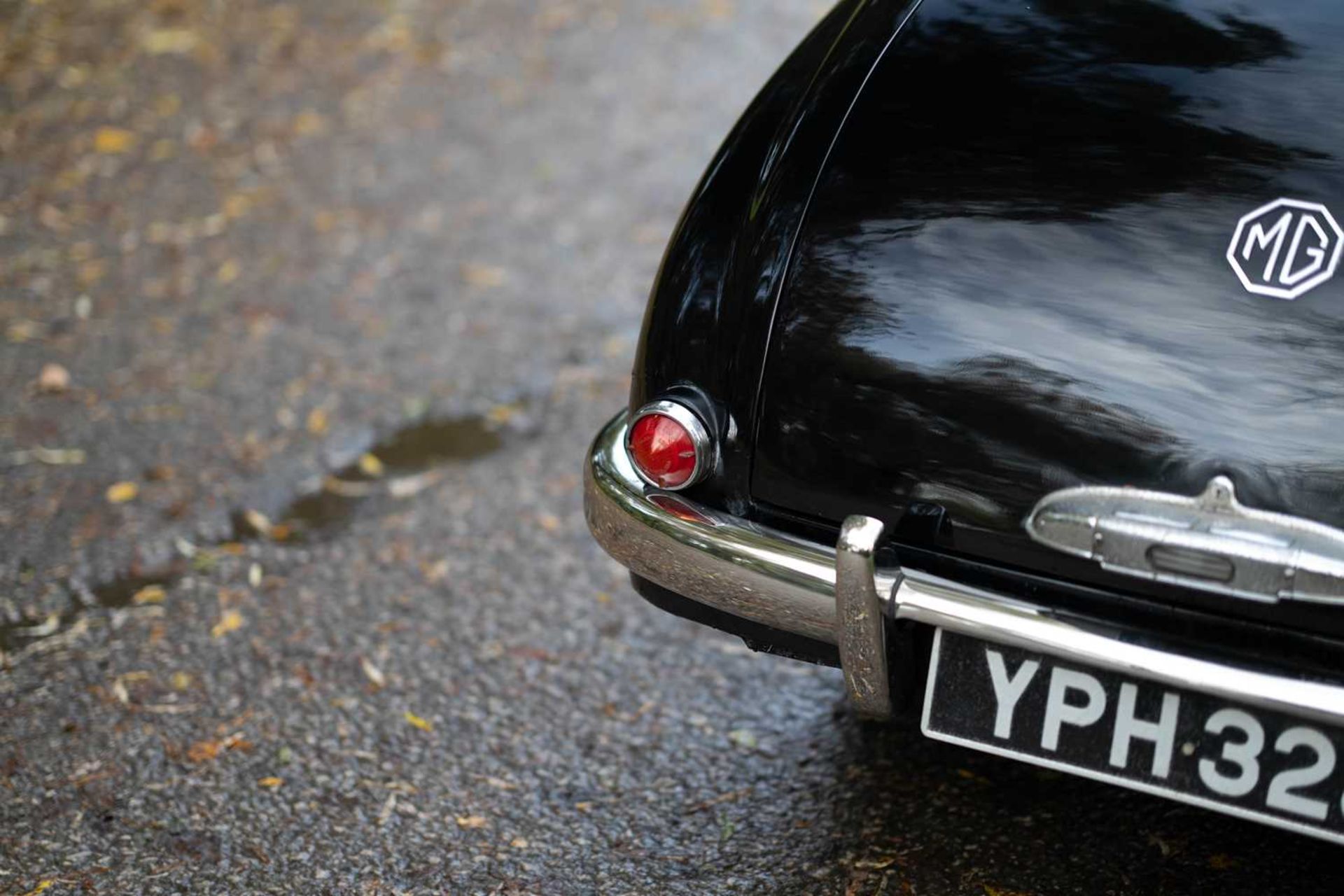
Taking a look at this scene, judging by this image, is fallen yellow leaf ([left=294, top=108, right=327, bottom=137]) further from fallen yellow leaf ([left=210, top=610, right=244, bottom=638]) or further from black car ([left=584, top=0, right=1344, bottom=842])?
black car ([left=584, top=0, right=1344, bottom=842])

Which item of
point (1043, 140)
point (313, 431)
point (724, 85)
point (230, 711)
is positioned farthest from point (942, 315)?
point (724, 85)

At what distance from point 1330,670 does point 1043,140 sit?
2.91 feet

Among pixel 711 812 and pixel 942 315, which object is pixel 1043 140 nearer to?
pixel 942 315

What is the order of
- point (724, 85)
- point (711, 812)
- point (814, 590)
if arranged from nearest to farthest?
point (814, 590), point (711, 812), point (724, 85)

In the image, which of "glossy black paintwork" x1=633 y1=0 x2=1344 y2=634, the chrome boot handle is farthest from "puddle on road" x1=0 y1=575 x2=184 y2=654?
the chrome boot handle

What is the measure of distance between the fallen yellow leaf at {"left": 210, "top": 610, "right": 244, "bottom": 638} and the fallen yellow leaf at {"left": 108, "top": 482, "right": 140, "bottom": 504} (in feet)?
2.21

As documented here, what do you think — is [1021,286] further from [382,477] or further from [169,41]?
[169,41]

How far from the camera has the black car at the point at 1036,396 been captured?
1837 mm

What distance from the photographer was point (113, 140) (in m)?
5.98

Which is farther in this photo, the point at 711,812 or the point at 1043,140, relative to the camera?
the point at 711,812

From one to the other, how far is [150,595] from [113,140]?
3390 mm

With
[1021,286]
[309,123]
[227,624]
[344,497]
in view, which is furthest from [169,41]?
[1021,286]

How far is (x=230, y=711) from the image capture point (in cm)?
290

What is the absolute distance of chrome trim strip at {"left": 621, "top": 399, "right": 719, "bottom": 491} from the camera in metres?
2.15
